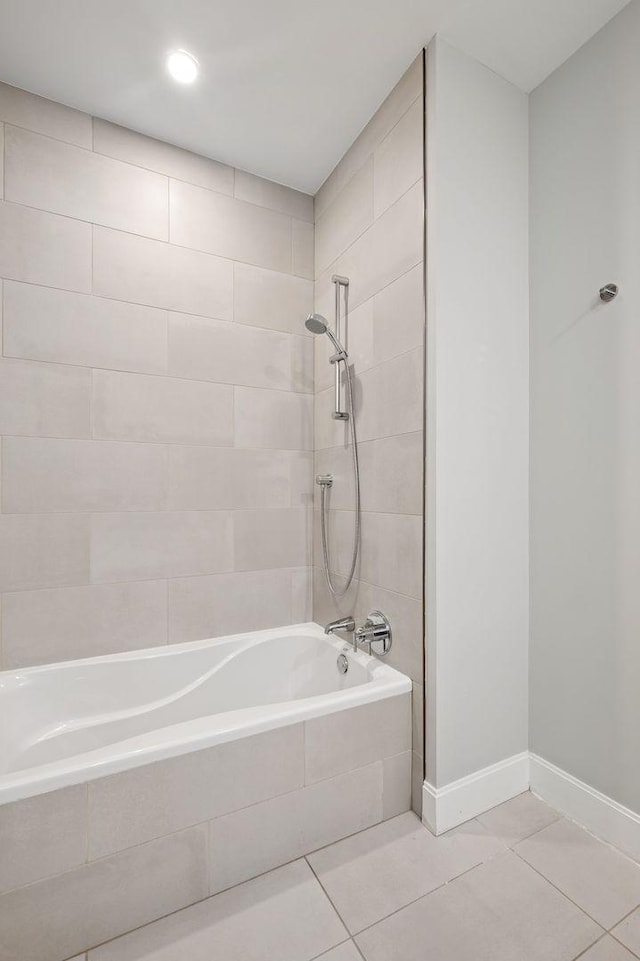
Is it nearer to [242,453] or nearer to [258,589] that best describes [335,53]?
[242,453]

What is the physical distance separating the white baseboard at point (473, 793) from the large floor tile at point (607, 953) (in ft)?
1.57

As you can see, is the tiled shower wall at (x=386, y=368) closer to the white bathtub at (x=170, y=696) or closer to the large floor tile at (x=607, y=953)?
the white bathtub at (x=170, y=696)

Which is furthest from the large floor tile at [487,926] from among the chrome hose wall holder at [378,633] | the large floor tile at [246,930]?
the chrome hose wall holder at [378,633]

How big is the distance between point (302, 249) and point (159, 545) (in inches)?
64.4

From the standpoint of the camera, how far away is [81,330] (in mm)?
1856

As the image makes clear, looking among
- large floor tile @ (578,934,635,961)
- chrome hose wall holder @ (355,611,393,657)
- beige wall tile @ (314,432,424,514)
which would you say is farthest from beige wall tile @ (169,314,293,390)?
large floor tile @ (578,934,635,961)

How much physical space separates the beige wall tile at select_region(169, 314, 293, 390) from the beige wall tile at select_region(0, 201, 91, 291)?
1.30ft

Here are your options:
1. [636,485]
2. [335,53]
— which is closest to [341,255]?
[335,53]

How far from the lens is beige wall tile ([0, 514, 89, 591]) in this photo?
1739 millimetres

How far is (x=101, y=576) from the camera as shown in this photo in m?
1.89

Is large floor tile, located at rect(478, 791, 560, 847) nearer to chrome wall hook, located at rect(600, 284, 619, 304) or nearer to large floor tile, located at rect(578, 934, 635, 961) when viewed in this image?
large floor tile, located at rect(578, 934, 635, 961)

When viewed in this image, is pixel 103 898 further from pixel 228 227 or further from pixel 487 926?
pixel 228 227

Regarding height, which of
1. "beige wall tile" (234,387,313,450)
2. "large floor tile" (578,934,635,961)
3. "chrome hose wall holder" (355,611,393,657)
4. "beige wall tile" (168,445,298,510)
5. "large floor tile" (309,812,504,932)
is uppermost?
"beige wall tile" (234,387,313,450)

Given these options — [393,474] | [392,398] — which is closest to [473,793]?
[393,474]
